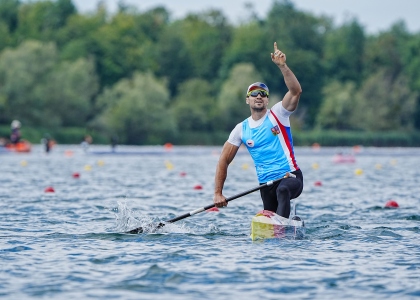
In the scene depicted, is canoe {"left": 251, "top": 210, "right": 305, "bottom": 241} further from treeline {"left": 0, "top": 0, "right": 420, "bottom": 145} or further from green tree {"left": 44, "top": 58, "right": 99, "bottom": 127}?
green tree {"left": 44, "top": 58, "right": 99, "bottom": 127}

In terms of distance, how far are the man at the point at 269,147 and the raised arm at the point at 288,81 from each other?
0.02 metres

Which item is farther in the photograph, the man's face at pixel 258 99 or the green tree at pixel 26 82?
the green tree at pixel 26 82

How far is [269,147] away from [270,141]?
0.09m

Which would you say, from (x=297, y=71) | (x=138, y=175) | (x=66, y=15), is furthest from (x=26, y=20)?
(x=138, y=175)

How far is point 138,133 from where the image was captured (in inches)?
2894

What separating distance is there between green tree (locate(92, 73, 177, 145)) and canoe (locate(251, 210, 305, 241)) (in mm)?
60262

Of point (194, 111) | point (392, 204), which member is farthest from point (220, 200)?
point (194, 111)

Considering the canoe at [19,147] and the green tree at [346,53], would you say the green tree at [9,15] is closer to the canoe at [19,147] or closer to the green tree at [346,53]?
the green tree at [346,53]

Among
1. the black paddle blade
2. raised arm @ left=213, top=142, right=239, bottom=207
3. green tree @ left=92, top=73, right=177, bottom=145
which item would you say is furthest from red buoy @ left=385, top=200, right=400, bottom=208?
green tree @ left=92, top=73, right=177, bottom=145

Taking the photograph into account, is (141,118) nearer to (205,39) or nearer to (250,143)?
(205,39)

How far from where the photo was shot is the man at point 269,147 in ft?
39.8

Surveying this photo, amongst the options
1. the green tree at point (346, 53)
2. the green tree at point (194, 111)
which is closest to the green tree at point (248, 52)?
the green tree at point (346, 53)

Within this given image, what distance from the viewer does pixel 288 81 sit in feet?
38.1

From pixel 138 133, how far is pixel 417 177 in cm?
4467
